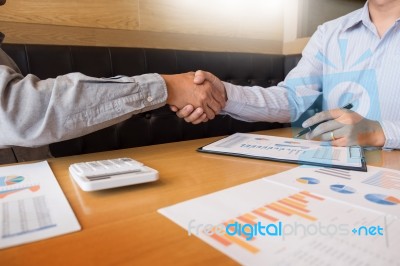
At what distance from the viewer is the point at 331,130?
80cm

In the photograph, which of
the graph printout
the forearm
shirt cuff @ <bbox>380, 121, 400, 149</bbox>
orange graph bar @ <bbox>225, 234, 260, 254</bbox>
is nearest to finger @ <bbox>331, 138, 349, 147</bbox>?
shirt cuff @ <bbox>380, 121, 400, 149</bbox>

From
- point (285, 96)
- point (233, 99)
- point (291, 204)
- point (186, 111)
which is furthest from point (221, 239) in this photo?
point (285, 96)

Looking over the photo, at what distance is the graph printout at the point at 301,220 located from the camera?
0.32m

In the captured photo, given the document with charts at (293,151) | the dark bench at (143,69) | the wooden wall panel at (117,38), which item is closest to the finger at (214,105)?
the document with charts at (293,151)

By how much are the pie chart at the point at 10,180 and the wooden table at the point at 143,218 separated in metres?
0.07

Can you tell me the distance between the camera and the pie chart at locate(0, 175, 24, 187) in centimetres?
54

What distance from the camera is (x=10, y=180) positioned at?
0.56m

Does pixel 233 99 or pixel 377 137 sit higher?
pixel 233 99

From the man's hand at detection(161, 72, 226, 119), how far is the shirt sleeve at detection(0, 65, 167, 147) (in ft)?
0.49

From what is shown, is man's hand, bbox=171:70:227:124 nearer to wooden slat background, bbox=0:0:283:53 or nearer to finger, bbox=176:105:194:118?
finger, bbox=176:105:194:118

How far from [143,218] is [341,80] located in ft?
3.49

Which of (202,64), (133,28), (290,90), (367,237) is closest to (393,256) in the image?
Answer: (367,237)

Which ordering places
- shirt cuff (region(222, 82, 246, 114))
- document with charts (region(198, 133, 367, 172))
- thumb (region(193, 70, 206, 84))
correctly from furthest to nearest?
shirt cuff (region(222, 82, 246, 114)) < thumb (region(193, 70, 206, 84)) < document with charts (region(198, 133, 367, 172))

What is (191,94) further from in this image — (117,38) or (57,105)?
(117,38)
